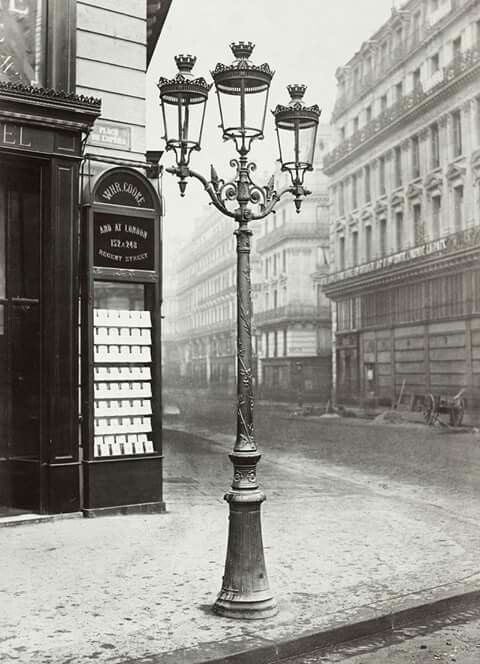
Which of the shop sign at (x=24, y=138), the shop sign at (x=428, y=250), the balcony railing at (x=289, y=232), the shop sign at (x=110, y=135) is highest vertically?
the balcony railing at (x=289, y=232)

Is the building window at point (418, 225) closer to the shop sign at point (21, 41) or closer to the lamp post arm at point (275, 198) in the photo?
the shop sign at point (21, 41)

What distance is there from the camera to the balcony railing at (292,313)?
34875 millimetres

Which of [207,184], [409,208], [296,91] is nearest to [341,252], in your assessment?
[409,208]

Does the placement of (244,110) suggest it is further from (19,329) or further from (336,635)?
(19,329)

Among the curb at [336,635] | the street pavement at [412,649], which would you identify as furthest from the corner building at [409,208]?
the street pavement at [412,649]

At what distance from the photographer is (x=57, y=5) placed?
28.8ft

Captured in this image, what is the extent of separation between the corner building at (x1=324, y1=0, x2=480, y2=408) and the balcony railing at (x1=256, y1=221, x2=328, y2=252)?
1.90 metres

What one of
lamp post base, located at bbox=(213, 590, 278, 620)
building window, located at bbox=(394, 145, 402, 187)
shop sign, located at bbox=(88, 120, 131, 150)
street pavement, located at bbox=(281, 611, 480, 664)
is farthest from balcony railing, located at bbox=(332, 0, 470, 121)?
lamp post base, located at bbox=(213, 590, 278, 620)

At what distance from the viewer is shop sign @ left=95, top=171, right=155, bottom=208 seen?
8953 millimetres

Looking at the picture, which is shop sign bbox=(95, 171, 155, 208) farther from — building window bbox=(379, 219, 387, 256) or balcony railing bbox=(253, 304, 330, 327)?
building window bbox=(379, 219, 387, 256)

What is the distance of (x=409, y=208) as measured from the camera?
104 feet

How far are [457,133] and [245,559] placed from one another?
25.7m

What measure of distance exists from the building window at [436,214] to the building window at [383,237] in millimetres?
4270

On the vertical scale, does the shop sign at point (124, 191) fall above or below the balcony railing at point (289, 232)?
below
